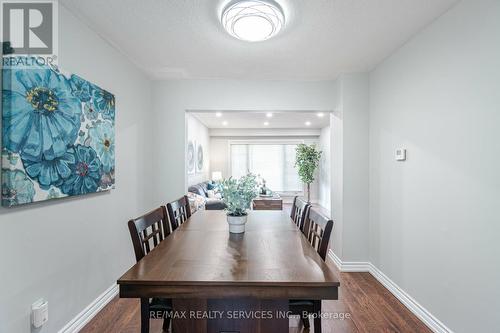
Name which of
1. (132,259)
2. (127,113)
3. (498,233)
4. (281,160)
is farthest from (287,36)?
(281,160)

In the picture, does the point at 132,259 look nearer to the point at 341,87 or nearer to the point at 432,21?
the point at 341,87

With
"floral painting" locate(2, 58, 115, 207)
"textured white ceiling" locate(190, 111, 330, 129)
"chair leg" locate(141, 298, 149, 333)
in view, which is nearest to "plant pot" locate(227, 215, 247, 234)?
"chair leg" locate(141, 298, 149, 333)

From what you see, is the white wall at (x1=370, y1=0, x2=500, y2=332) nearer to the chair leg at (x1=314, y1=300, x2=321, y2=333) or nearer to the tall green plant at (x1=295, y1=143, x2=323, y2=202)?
the chair leg at (x1=314, y1=300, x2=321, y2=333)

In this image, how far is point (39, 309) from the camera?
1581 millimetres

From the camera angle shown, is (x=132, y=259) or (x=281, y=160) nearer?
(x=132, y=259)

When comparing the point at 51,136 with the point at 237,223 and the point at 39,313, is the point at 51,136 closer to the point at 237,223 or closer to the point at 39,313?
the point at 39,313

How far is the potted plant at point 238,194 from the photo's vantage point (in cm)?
179

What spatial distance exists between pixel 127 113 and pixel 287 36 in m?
1.86

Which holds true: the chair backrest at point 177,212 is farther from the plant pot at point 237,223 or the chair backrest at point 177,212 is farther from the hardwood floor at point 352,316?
the hardwood floor at point 352,316

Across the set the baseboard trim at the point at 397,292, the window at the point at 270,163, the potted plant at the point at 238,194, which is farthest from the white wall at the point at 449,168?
the window at the point at 270,163

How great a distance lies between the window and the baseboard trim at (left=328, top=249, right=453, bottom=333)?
16.1 ft

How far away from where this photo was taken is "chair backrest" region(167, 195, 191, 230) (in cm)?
212

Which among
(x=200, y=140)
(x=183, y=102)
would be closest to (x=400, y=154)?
(x=183, y=102)

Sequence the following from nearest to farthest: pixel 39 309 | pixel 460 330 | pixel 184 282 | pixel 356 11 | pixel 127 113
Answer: pixel 184 282, pixel 39 309, pixel 460 330, pixel 356 11, pixel 127 113
